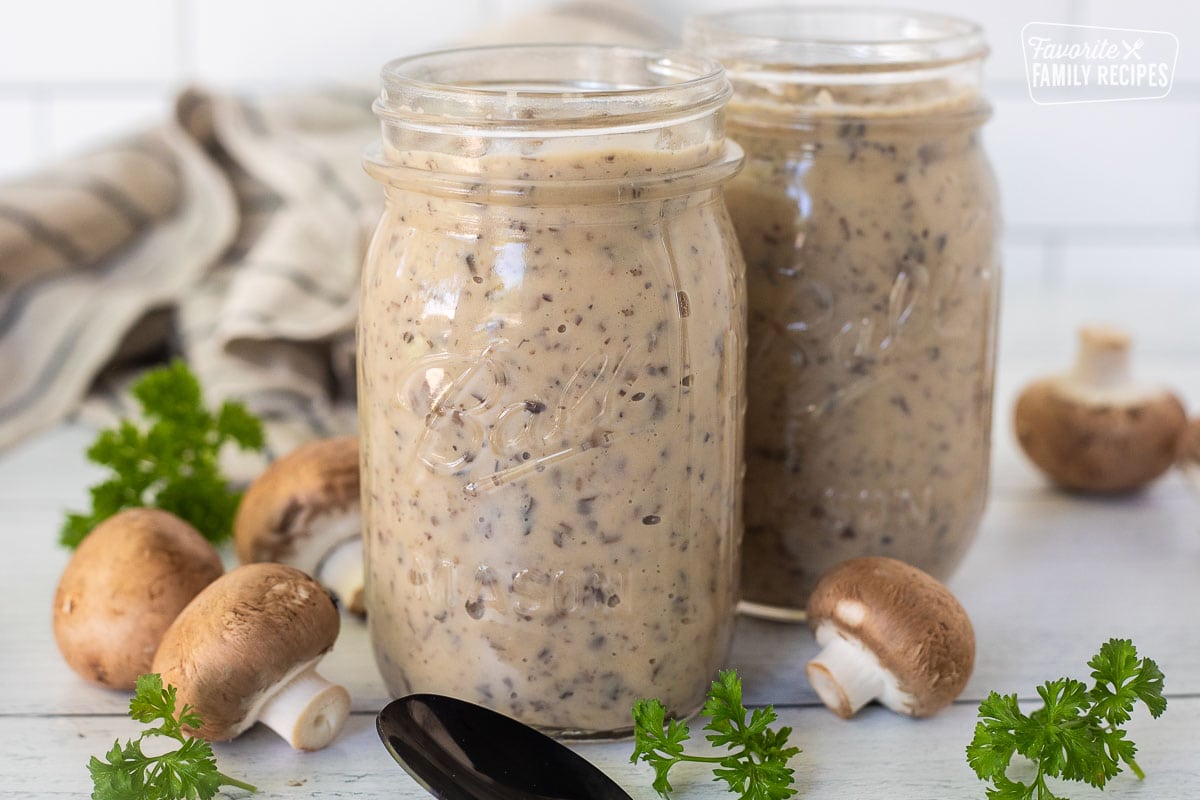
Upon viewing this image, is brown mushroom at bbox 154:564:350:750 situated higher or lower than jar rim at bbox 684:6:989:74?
lower

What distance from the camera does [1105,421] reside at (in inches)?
50.9

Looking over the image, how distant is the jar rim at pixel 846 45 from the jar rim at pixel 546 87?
79mm

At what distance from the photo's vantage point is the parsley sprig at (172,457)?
1104mm

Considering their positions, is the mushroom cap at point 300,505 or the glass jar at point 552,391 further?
the mushroom cap at point 300,505

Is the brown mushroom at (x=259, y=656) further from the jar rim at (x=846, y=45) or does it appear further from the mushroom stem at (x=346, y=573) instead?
the jar rim at (x=846, y=45)

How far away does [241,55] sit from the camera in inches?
73.5

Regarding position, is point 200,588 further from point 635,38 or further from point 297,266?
point 635,38

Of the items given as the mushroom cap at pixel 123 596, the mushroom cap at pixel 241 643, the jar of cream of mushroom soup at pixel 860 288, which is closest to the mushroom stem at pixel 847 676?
the jar of cream of mushroom soup at pixel 860 288

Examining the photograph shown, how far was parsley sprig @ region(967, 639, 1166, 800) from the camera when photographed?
0.82m

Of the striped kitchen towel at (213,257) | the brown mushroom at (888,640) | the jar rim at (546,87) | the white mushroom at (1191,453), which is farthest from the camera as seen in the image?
the striped kitchen towel at (213,257)

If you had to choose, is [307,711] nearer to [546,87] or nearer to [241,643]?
[241,643]

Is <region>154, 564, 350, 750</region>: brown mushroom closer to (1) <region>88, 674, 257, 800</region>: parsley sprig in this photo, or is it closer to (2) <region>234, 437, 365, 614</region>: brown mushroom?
(1) <region>88, 674, 257, 800</region>: parsley sprig

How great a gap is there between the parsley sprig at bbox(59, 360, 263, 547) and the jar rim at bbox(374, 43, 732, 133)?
385 millimetres

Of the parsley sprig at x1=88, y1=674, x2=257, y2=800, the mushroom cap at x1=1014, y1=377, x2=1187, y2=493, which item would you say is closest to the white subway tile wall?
the mushroom cap at x1=1014, y1=377, x2=1187, y2=493
